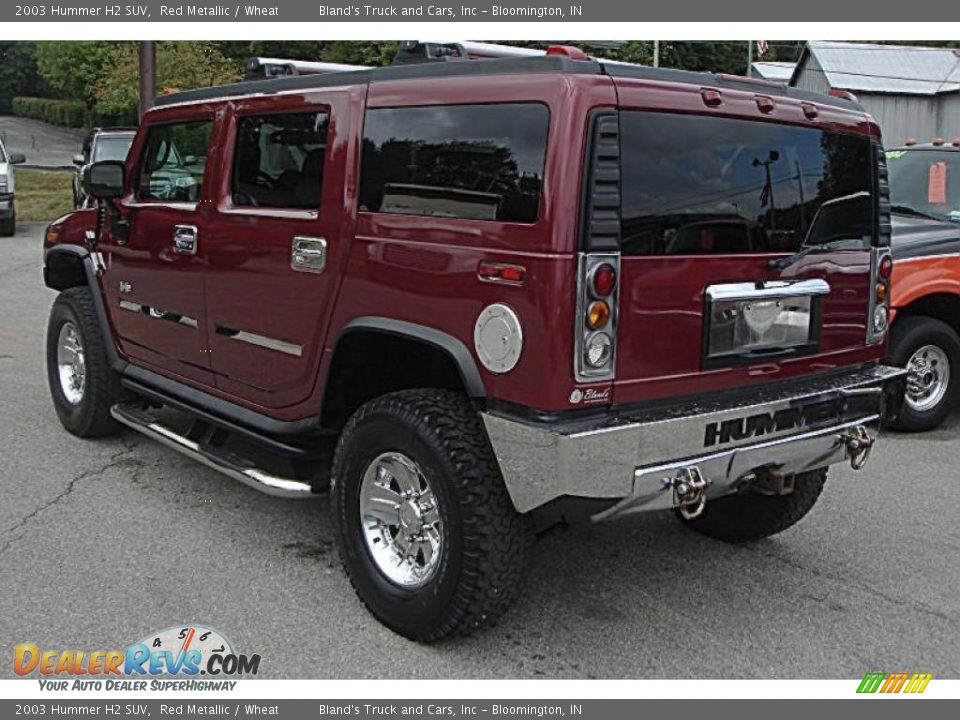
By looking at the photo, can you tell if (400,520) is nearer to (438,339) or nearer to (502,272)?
(438,339)

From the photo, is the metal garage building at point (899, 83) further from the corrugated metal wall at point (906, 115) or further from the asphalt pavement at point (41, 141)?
the asphalt pavement at point (41, 141)

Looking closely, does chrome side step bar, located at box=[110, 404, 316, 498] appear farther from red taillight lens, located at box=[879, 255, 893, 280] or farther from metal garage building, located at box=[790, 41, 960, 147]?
metal garage building, located at box=[790, 41, 960, 147]

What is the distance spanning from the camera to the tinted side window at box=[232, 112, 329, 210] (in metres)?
4.14

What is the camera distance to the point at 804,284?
3.88 metres

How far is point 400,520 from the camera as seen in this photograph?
3.81m

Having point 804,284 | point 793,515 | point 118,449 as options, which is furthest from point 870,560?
point 118,449

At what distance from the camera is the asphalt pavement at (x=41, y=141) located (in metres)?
36.4

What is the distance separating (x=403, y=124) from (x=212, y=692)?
2.14 metres

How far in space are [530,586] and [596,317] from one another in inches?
60.2

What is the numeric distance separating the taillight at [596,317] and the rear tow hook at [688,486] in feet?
1.34

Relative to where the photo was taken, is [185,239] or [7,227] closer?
[185,239]

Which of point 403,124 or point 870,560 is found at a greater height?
point 403,124

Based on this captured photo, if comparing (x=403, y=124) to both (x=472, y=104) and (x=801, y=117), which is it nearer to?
(x=472, y=104)

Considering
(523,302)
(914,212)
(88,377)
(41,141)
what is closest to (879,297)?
(523,302)
